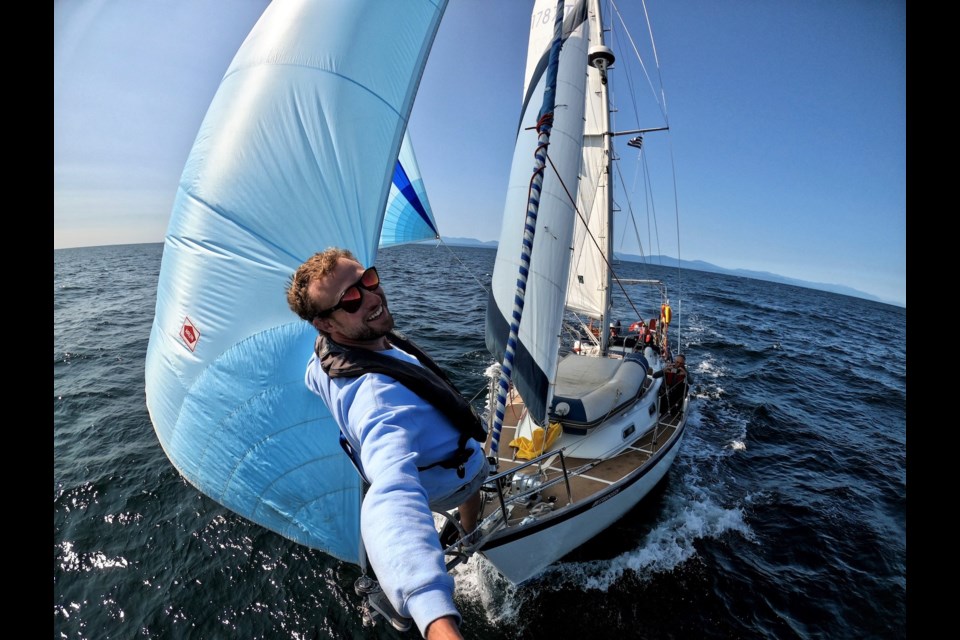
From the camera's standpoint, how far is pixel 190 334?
2969mm

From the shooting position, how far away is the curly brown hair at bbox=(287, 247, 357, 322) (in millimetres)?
1646

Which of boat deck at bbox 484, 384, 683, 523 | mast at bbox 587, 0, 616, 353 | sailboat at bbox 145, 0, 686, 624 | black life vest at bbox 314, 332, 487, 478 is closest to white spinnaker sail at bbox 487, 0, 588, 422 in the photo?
boat deck at bbox 484, 384, 683, 523

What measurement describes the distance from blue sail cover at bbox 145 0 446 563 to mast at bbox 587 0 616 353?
23.3ft

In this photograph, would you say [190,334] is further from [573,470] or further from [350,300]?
[573,470]

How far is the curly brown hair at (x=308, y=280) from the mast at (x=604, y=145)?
805cm

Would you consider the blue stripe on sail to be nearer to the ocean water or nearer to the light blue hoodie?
the ocean water

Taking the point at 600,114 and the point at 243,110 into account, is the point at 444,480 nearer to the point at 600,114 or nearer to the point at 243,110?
the point at 243,110

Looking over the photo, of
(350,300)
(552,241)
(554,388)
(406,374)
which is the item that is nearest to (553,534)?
(554,388)

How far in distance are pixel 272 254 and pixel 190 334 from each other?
1007 mm

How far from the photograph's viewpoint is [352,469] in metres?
2.84

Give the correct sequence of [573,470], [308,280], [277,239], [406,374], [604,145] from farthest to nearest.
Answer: [604,145], [573,470], [277,239], [308,280], [406,374]

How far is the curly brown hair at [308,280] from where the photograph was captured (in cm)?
165

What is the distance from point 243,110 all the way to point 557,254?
4065 mm

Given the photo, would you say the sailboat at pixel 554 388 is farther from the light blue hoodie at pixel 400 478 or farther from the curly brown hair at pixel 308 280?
the curly brown hair at pixel 308 280
